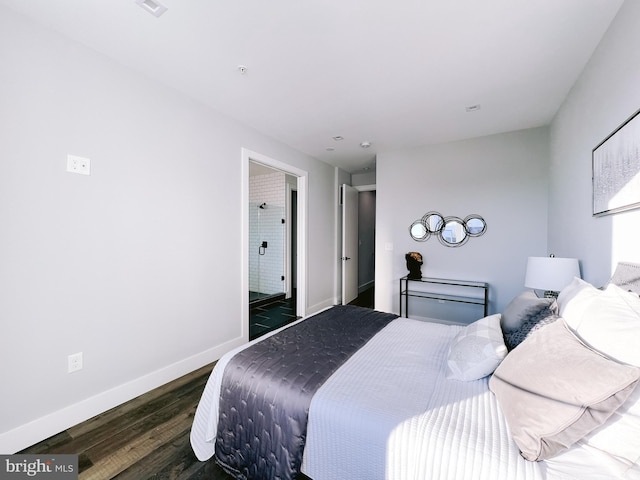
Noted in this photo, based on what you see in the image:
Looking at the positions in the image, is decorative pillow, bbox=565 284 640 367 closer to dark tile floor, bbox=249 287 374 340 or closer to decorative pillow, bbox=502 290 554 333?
decorative pillow, bbox=502 290 554 333

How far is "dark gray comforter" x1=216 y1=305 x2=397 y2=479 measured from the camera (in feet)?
4.08

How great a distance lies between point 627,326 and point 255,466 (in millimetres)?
1634

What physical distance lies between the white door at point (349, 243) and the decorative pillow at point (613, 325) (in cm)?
356

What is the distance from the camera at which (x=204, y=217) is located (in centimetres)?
268

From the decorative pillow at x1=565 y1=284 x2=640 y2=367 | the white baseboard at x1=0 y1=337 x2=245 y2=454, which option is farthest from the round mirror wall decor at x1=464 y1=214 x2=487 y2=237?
the white baseboard at x1=0 y1=337 x2=245 y2=454

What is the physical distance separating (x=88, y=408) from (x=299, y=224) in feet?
9.57

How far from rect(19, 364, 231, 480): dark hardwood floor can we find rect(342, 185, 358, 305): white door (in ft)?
9.96

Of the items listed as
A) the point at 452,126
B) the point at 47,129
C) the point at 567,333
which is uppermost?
the point at 452,126

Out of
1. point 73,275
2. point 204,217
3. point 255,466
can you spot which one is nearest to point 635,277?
point 255,466

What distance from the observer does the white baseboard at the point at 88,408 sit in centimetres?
161

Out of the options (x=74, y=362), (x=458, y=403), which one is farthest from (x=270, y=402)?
(x=74, y=362)

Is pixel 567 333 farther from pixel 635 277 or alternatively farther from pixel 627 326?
pixel 635 277

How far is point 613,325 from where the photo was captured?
3.24 feet

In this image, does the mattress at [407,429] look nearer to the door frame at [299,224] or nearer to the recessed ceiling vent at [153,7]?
the door frame at [299,224]
